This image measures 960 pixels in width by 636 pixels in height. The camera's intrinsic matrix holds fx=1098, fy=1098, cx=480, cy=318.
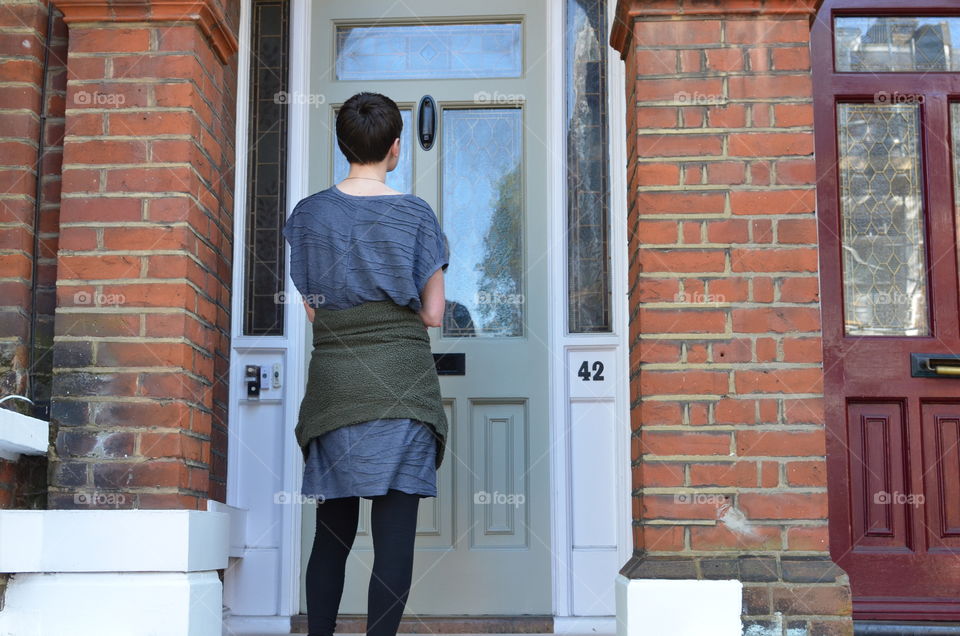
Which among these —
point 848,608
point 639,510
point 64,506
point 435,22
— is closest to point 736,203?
point 639,510

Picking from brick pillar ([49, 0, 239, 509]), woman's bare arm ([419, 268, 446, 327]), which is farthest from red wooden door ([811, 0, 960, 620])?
brick pillar ([49, 0, 239, 509])

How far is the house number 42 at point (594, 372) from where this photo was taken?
3943 mm

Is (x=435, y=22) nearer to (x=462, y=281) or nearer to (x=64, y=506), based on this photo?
(x=462, y=281)

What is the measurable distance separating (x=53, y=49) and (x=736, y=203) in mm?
2170

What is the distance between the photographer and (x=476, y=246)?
4.11 m

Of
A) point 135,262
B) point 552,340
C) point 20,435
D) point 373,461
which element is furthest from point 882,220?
point 20,435

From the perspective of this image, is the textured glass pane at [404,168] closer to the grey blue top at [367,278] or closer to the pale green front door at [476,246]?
the pale green front door at [476,246]

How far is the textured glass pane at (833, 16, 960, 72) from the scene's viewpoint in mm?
3984

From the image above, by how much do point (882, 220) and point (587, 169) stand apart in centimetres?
107

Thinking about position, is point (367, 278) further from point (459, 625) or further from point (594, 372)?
point (459, 625)

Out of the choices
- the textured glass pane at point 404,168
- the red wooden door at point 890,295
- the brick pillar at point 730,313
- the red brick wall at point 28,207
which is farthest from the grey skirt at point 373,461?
the red wooden door at point 890,295

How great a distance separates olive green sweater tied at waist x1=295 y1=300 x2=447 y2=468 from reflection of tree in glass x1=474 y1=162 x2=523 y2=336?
1.13m

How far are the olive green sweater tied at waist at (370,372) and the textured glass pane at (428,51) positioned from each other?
5.10 feet

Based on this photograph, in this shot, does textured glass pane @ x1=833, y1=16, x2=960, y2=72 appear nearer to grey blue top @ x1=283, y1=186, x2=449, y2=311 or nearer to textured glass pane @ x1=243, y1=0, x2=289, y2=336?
grey blue top @ x1=283, y1=186, x2=449, y2=311
